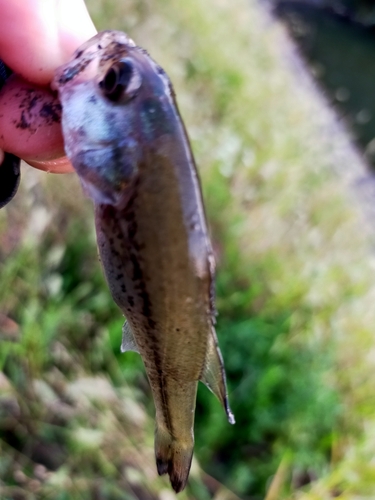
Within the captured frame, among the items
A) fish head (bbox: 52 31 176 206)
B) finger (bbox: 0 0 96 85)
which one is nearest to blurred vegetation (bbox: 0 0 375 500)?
finger (bbox: 0 0 96 85)

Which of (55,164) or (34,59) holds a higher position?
(34,59)

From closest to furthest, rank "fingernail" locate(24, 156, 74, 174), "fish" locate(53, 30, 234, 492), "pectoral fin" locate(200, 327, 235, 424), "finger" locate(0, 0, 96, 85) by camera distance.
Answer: "fish" locate(53, 30, 234, 492) < "pectoral fin" locate(200, 327, 235, 424) < "finger" locate(0, 0, 96, 85) < "fingernail" locate(24, 156, 74, 174)

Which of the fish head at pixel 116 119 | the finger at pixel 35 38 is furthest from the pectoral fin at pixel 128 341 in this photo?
the finger at pixel 35 38

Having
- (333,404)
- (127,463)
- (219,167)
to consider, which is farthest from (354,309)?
(127,463)

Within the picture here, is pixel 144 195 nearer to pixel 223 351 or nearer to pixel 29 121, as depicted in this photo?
pixel 29 121

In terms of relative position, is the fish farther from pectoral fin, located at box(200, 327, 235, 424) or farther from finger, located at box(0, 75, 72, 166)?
finger, located at box(0, 75, 72, 166)

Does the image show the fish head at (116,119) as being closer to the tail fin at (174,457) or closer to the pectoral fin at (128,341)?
the pectoral fin at (128,341)

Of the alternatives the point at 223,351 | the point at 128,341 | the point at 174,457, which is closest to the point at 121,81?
the point at 128,341
